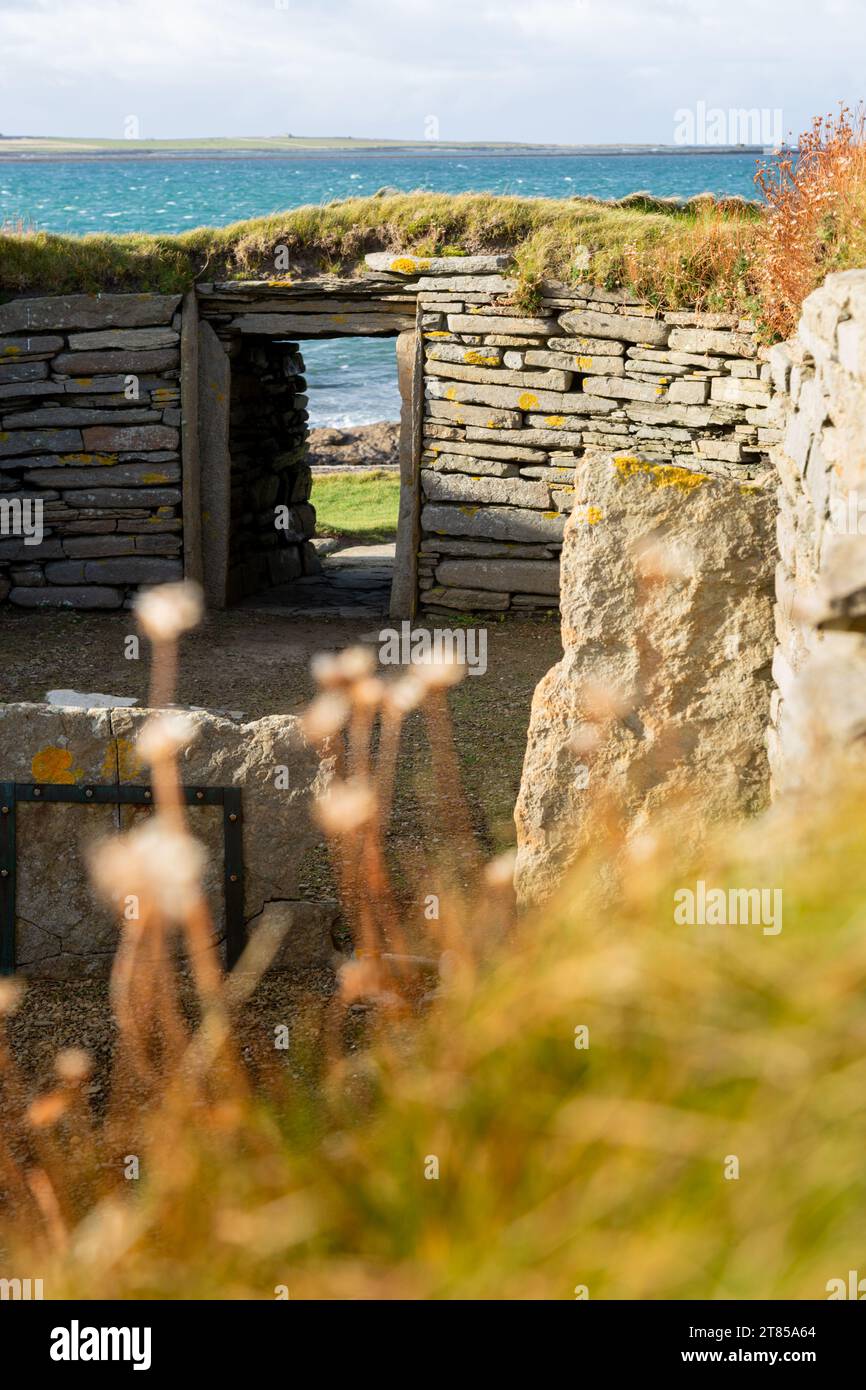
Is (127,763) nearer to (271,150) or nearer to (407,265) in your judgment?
(407,265)

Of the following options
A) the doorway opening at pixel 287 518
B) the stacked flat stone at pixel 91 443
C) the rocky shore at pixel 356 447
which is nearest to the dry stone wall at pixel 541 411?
the doorway opening at pixel 287 518

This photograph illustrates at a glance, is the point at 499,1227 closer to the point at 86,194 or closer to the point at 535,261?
the point at 535,261

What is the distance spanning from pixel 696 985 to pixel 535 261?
836cm

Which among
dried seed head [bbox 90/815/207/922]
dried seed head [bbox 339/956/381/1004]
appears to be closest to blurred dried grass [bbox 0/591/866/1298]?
dried seed head [bbox 339/956/381/1004]

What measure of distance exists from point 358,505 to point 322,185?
237ft

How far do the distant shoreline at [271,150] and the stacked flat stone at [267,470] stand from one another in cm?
10883

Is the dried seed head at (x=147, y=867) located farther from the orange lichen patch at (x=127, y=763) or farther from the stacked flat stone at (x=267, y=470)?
the stacked flat stone at (x=267, y=470)

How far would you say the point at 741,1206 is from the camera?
176 centimetres

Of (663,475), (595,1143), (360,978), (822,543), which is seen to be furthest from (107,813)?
(595,1143)

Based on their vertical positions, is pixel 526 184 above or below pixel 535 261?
above

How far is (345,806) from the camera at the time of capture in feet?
12.1

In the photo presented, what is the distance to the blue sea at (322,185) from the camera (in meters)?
41.0

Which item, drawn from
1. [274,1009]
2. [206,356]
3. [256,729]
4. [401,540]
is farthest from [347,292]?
[274,1009]

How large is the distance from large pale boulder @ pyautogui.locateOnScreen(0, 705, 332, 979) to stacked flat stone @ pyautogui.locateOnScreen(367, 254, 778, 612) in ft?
16.3
